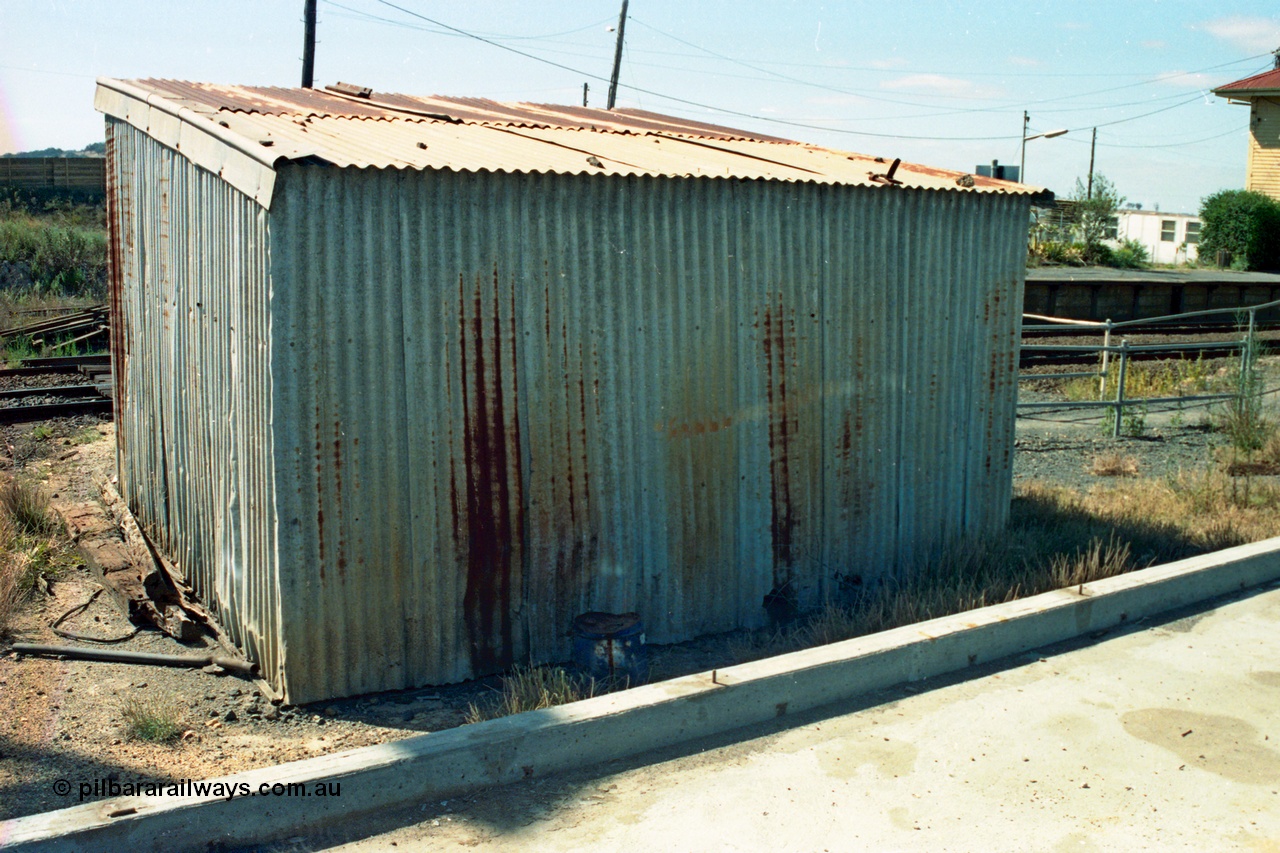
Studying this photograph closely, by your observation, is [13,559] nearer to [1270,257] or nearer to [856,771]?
[856,771]

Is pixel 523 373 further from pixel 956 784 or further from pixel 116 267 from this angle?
pixel 116 267

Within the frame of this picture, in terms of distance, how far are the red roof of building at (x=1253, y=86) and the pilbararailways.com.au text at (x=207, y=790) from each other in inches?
1638

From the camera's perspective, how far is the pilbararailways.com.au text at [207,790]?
13.1 feet

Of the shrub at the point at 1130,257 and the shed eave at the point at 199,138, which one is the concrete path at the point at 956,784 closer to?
the shed eave at the point at 199,138

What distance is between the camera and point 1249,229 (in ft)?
125

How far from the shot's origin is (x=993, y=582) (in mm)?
6891

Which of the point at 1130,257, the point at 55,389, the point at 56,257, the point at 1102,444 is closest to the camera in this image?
the point at 1102,444

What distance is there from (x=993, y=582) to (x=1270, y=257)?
37435 mm

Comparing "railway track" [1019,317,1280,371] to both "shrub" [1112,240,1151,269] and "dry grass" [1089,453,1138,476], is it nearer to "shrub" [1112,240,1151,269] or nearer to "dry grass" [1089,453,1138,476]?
"dry grass" [1089,453,1138,476]

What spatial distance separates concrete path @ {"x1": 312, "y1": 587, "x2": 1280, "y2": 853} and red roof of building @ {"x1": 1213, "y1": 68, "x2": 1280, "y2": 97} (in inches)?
1509

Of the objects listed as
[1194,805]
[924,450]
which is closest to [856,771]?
[1194,805]

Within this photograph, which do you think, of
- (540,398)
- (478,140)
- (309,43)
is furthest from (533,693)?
(309,43)

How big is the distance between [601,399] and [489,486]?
778 millimetres

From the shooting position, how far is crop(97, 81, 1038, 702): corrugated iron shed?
208 inches
